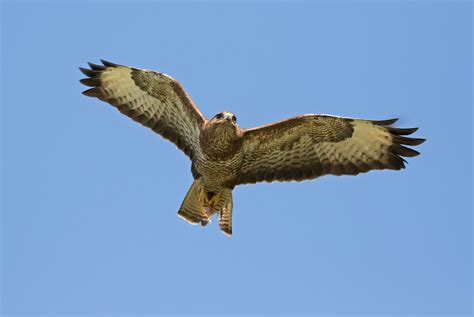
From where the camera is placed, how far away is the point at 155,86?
13.5 m

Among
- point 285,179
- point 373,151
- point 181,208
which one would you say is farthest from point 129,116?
point 373,151

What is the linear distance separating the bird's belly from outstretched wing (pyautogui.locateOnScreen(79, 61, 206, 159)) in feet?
1.76

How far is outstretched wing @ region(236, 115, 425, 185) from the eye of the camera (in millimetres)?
13055

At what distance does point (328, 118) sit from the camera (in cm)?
1291

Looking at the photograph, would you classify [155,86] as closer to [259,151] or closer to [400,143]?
[259,151]

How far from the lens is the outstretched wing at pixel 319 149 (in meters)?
13.1

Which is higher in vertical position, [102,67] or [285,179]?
[102,67]

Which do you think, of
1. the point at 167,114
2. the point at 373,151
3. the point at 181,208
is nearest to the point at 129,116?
the point at 167,114

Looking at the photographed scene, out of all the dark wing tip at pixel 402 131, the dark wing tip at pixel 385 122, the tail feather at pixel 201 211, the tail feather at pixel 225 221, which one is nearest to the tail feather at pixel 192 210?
the tail feather at pixel 201 211

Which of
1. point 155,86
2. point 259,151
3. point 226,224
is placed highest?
point 155,86

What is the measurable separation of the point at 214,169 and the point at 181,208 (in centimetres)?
135

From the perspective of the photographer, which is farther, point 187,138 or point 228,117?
point 187,138

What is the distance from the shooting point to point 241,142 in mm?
12844

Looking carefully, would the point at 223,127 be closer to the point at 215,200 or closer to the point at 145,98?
the point at 215,200
